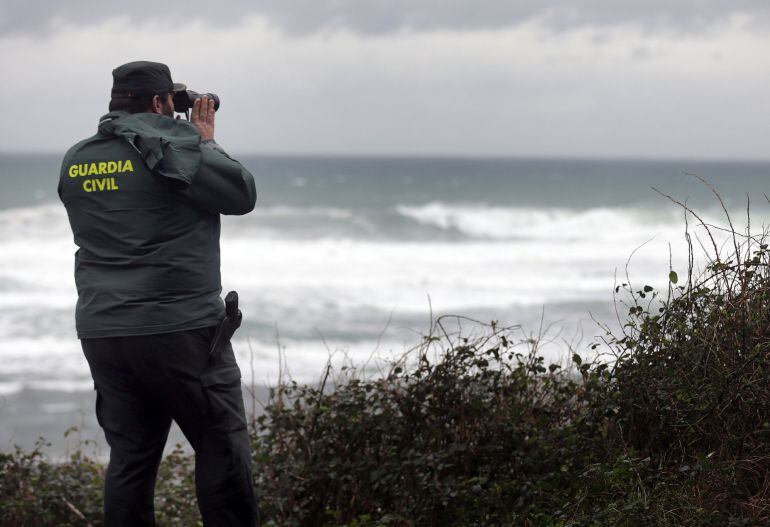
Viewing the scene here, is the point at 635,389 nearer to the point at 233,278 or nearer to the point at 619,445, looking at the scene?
the point at 619,445

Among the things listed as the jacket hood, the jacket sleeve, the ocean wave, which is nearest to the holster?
the jacket sleeve

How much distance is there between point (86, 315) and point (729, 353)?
2.38m

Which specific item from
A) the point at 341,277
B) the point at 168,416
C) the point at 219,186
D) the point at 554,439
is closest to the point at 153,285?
the point at 219,186

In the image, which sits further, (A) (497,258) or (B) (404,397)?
(A) (497,258)

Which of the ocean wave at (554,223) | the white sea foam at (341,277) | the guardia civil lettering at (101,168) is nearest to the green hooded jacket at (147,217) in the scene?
the guardia civil lettering at (101,168)

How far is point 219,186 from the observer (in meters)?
2.89

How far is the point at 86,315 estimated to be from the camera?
2930mm

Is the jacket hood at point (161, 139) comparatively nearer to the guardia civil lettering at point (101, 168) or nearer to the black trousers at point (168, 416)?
the guardia civil lettering at point (101, 168)

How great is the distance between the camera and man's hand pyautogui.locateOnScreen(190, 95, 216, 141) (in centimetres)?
310

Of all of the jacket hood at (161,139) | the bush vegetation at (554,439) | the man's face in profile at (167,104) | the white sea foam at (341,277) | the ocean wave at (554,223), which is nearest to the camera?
the jacket hood at (161,139)

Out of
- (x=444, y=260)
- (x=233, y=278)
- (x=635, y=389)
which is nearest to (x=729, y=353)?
(x=635, y=389)

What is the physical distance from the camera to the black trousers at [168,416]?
290cm

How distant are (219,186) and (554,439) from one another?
1917 millimetres

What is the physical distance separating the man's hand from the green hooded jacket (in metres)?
0.13
